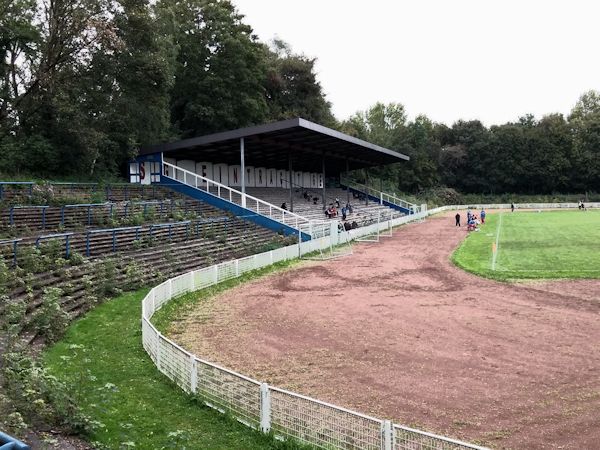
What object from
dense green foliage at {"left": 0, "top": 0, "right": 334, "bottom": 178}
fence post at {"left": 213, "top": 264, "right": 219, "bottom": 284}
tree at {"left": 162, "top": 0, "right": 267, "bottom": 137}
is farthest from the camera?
tree at {"left": 162, "top": 0, "right": 267, "bottom": 137}

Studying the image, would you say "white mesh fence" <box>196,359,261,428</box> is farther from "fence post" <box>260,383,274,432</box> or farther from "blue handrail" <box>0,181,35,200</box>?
"blue handrail" <box>0,181,35,200</box>

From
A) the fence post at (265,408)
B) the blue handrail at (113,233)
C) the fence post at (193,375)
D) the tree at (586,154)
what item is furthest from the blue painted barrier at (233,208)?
the tree at (586,154)

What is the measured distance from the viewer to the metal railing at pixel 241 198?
34188 mm

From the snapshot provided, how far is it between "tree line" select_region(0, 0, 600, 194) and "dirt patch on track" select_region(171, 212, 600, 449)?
57.3ft

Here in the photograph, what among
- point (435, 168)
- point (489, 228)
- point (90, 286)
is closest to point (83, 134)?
point (90, 286)

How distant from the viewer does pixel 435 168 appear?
308 feet

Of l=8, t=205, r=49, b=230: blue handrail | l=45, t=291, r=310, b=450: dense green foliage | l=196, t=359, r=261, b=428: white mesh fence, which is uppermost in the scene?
l=8, t=205, r=49, b=230: blue handrail

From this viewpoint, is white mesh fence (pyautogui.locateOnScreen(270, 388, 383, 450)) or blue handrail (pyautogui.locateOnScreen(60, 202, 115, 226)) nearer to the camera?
white mesh fence (pyautogui.locateOnScreen(270, 388, 383, 450))

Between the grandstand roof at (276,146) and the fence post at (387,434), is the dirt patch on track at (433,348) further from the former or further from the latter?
the grandstand roof at (276,146)

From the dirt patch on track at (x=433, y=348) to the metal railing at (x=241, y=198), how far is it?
1301 centimetres

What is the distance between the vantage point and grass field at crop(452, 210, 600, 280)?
2189 cm

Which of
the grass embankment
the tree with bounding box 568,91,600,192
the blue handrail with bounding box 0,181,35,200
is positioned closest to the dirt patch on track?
the grass embankment

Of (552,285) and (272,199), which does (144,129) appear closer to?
(272,199)

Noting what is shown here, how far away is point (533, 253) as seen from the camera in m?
27.9
